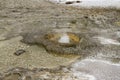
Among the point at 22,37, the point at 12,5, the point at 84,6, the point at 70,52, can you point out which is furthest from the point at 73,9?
the point at 70,52

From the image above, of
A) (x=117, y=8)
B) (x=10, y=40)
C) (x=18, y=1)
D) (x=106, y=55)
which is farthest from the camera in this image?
(x=18, y=1)

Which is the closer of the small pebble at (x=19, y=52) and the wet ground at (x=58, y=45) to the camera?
the wet ground at (x=58, y=45)

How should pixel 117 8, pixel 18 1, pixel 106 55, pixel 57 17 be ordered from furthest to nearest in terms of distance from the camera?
pixel 18 1 < pixel 117 8 < pixel 57 17 < pixel 106 55

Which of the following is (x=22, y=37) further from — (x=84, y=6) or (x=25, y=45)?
(x=84, y=6)

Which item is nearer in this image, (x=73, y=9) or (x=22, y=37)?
(x=22, y=37)

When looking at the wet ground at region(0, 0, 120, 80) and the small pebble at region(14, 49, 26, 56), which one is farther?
the small pebble at region(14, 49, 26, 56)

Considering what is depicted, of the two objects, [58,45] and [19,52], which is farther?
[58,45]

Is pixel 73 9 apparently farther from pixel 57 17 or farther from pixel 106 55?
pixel 106 55
